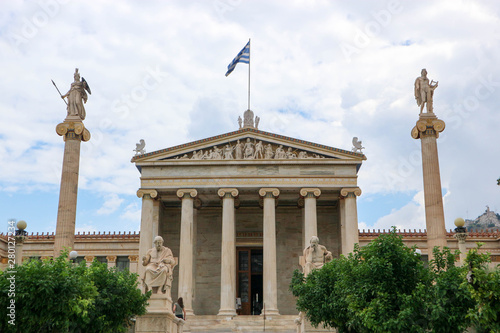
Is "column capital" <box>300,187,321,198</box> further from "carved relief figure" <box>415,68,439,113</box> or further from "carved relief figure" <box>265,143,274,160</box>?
"carved relief figure" <box>415,68,439,113</box>

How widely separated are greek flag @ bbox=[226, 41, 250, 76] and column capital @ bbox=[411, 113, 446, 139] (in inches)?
605

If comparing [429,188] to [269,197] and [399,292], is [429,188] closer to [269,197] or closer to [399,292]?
[269,197]

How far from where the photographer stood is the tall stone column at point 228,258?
4078 cm

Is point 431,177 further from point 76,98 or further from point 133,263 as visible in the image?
point 133,263

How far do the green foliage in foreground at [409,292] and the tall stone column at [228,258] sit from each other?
19090mm

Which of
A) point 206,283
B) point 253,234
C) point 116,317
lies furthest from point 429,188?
point 116,317

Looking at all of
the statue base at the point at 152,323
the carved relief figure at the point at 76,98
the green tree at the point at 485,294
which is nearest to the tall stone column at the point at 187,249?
the carved relief figure at the point at 76,98

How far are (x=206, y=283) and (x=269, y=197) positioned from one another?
365 inches

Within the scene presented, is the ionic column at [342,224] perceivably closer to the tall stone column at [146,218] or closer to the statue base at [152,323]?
the tall stone column at [146,218]

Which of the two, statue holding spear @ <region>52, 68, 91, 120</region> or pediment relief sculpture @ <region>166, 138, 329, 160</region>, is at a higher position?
statue holding spear @ <region>52, 68, 91, 120</region>

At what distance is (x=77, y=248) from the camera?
1994 inches

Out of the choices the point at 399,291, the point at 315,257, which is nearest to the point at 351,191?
the point at 315,257

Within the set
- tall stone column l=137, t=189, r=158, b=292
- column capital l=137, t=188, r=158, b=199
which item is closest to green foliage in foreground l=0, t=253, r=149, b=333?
tall stone column l=137, t=189, r=158, b=292

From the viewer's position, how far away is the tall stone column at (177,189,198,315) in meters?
40.8
